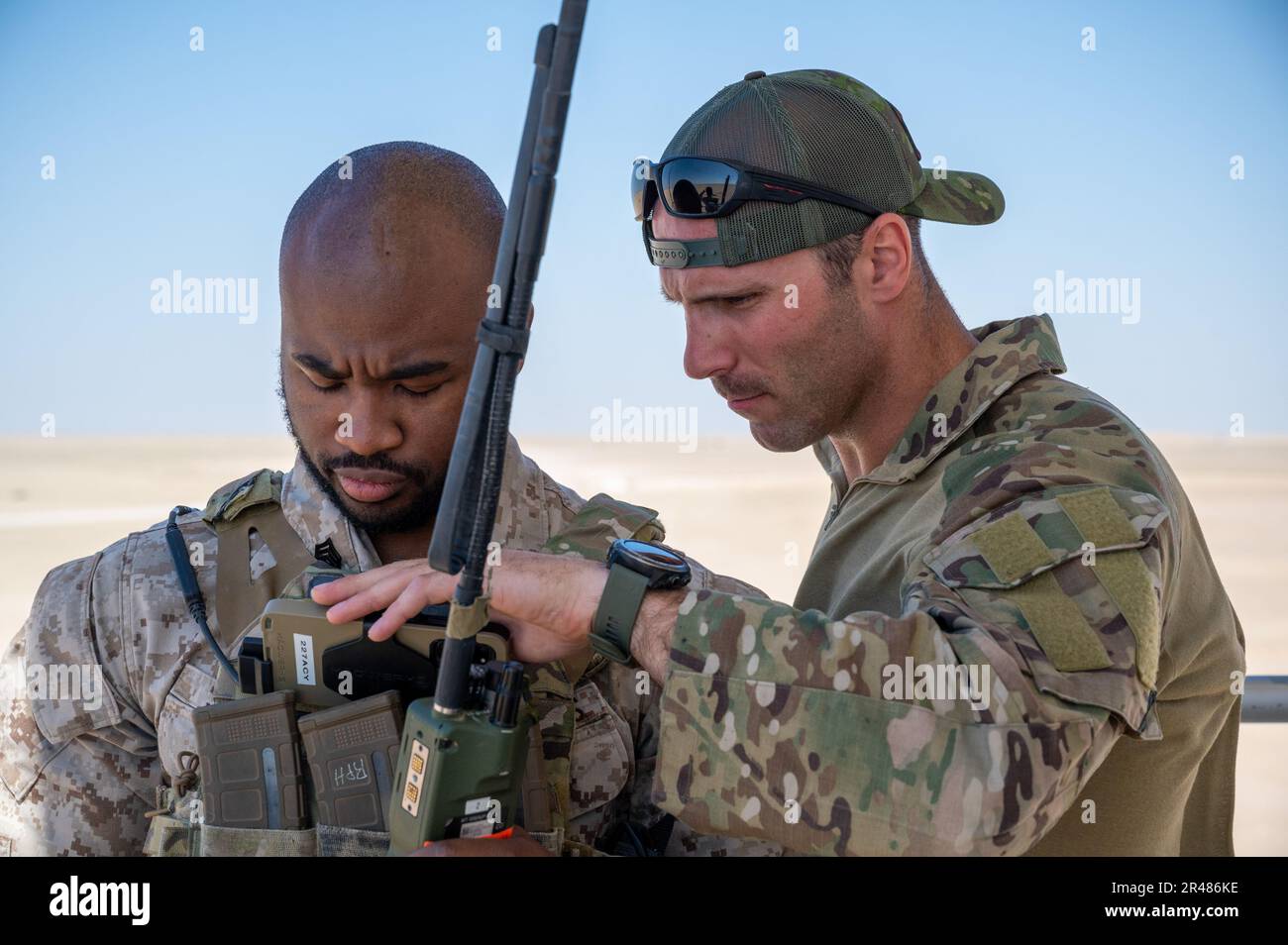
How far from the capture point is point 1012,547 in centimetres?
254

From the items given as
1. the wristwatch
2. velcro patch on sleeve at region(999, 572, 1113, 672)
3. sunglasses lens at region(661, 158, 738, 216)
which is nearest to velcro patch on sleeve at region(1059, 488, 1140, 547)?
velcro patch on sleeve at region(999, 572, 1113, 672)

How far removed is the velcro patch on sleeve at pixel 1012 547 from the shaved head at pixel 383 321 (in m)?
1.18

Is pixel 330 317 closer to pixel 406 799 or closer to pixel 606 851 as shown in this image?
pixel 406 799

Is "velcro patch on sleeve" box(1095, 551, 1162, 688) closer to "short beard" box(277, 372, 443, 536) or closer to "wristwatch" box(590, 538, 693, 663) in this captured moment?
"wristwatch" box(590, 538, 693, 663)

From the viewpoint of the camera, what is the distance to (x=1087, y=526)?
2523mm

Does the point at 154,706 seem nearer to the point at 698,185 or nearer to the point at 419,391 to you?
the point at 419,391

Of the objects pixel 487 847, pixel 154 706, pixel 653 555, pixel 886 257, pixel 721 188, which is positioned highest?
pixel 721 188

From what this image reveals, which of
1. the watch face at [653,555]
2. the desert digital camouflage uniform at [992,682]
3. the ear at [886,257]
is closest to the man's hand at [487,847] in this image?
the desert digital camouflage uniform at [992,682]

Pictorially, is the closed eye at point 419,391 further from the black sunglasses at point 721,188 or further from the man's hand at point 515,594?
the black sunglasses at point 721,188

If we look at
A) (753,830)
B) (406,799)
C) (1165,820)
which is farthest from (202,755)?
(1165,820)

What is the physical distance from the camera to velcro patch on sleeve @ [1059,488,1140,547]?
2.52 metres

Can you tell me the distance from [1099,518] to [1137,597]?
0.56 ft

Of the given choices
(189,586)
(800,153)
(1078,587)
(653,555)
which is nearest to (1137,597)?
(1078,587)

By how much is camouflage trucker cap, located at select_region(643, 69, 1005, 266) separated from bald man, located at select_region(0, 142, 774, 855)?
65 centimetres
